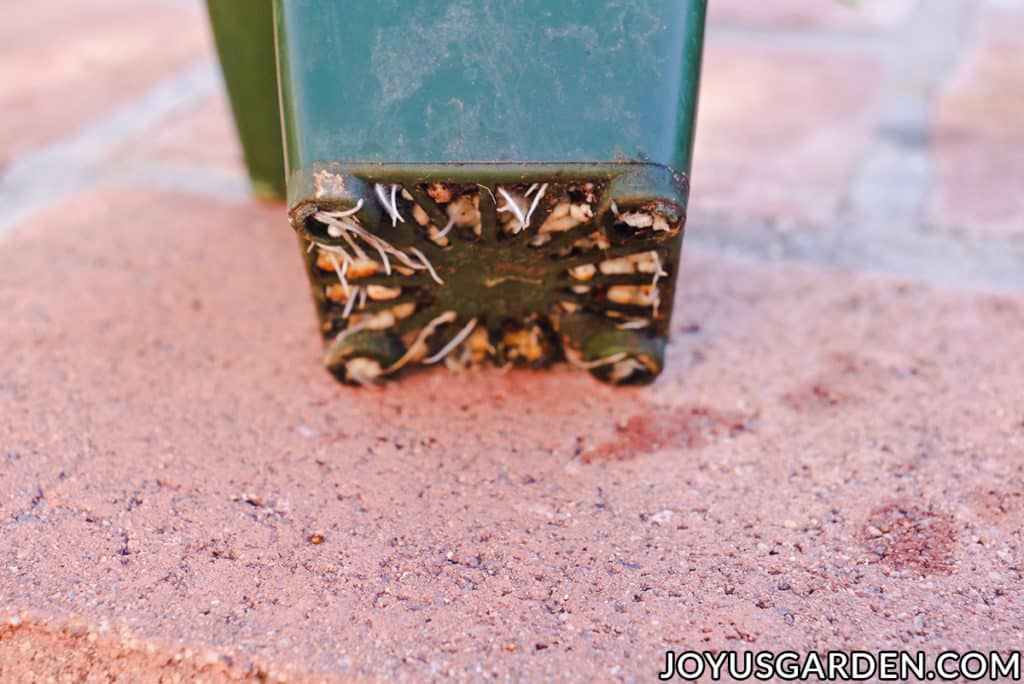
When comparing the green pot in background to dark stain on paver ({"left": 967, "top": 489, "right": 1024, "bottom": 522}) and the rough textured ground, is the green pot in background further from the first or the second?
dark stain on paver ({"left": 967, "top": 489, "right": 1024, "bottom": 522})

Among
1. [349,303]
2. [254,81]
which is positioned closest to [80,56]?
[254,81]

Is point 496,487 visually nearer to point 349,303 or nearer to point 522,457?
point 522,457

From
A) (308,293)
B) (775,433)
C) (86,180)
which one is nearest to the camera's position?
(775,433)

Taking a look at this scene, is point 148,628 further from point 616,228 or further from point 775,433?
point 775,433

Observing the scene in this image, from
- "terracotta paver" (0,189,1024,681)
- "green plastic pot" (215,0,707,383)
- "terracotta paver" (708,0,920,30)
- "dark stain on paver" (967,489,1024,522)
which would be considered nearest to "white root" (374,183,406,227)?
"green plastic pot" (215,0,707,383)

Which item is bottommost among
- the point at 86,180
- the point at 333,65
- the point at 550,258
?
the point at 86,180

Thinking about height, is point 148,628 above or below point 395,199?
below

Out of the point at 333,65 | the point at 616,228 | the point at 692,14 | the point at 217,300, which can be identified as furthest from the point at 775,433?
the point at 217,300
